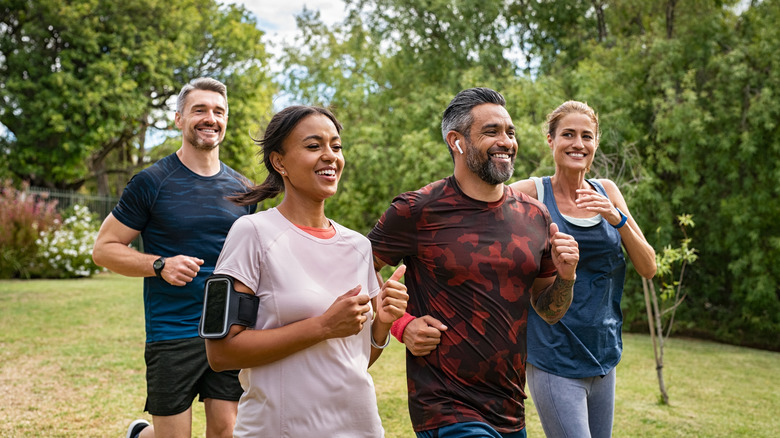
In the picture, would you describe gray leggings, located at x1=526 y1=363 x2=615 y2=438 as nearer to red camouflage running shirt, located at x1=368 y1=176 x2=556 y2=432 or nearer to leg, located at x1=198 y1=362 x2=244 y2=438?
red camouflage running shirt, located at x1=368 y1=176 x2=556 y2=432

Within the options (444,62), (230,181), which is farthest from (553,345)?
(444,62)

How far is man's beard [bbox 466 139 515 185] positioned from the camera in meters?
2.96

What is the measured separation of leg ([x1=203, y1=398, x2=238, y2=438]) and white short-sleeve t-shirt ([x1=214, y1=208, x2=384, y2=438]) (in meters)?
1.64

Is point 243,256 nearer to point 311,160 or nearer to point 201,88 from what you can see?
point 311,160

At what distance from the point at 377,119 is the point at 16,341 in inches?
440

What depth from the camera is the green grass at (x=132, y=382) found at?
7.26m

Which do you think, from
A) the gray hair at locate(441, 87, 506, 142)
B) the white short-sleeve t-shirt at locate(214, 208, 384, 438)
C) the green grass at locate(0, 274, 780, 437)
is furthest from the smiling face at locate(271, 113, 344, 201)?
the green grass at locate(0, 274, 780, 437)

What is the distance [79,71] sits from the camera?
85.1ft

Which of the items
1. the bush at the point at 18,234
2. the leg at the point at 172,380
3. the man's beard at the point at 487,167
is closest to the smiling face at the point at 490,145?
the man's beard at the point at 487,167

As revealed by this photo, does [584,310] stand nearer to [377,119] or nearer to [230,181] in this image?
[230,181]

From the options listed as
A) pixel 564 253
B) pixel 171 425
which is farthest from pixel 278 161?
pixel 171 425

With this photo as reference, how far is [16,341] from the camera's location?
10.7 metres

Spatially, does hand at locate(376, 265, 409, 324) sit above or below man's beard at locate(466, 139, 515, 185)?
below

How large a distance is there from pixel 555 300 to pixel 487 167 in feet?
2.26
